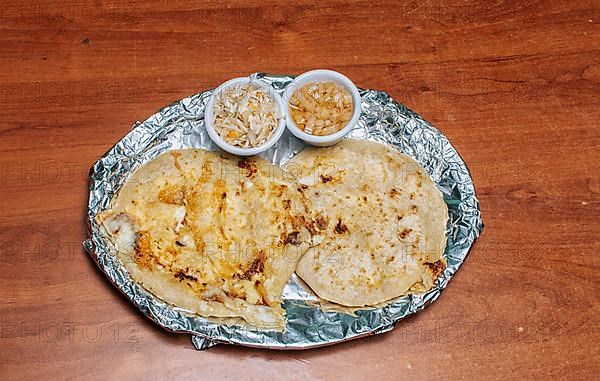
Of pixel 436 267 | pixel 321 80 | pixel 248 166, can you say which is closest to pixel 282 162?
pixel 248 166

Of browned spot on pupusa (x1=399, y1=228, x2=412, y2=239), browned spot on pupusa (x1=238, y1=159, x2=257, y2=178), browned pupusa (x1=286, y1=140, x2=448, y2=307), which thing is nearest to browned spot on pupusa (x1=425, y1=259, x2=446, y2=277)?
browned pupusa (x1=286, y1=140, x2=448, y2=307)

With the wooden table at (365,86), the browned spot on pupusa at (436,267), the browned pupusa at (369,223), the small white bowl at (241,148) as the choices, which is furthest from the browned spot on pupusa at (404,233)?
the small white bowl at (241,148)

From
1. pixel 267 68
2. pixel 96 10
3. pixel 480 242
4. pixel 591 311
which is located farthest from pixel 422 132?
pixel 96 10

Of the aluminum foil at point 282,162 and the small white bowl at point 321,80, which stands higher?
the small white bowl at point 321,80

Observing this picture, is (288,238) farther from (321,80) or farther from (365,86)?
(365,86)

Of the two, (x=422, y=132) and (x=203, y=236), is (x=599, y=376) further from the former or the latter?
(x=203, y=236)

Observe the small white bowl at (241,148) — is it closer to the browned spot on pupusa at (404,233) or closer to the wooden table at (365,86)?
the wooden table at (365,86)
